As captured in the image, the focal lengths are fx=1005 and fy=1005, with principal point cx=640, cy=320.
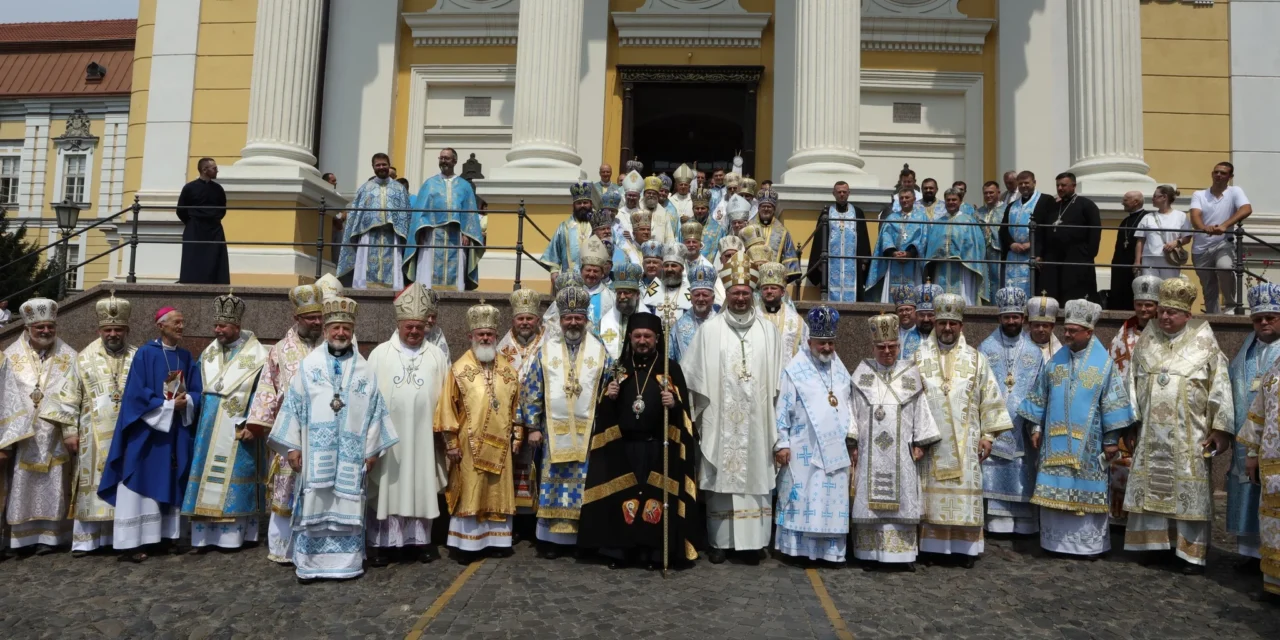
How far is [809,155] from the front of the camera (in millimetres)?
12211

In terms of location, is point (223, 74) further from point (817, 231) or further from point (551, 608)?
point (551, 608)

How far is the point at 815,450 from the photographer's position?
736cm

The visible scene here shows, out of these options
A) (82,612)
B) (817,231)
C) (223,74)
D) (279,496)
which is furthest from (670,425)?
(223,74)

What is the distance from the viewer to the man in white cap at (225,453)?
755 cm

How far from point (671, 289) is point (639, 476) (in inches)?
83.7

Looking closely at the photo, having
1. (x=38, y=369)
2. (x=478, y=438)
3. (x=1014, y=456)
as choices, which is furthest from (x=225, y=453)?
(x=1014, y=456)

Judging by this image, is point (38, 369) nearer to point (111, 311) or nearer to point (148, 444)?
point (111, 311)

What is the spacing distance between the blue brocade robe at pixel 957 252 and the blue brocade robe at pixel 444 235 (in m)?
5.02

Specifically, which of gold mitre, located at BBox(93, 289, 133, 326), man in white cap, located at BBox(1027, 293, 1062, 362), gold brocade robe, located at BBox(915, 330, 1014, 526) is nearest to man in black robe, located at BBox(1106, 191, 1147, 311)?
man in white cap, located at BBox(1027, 293, 1062, 362)

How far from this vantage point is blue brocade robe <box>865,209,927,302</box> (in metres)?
11.0

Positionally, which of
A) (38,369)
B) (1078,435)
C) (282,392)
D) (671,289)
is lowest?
(1078,435)

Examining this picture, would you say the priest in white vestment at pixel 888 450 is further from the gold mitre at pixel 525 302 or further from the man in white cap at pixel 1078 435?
the gold mitre at pixel 525 302

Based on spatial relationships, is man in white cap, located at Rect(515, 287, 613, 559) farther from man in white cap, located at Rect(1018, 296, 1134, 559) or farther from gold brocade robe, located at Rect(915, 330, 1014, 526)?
man in white cap, located at Rect(1018, 296, 1134, 559)

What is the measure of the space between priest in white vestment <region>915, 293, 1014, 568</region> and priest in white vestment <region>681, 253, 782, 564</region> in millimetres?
1167
